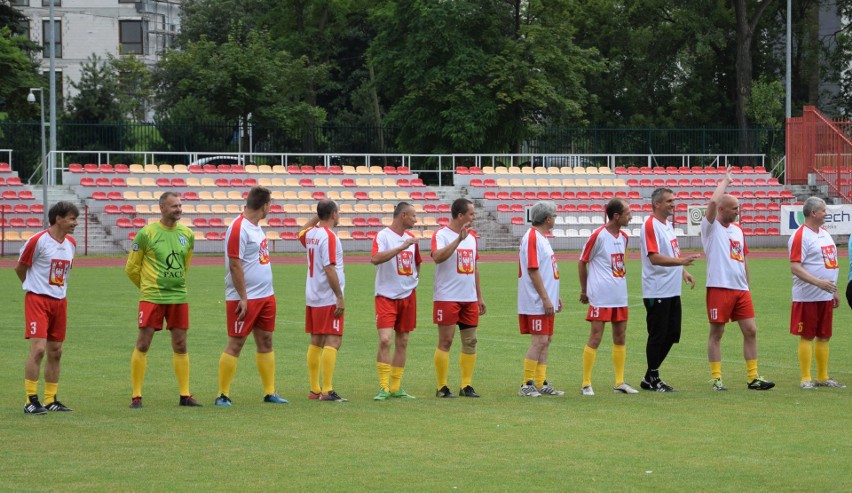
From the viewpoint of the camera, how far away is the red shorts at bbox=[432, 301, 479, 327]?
11719 millimetres

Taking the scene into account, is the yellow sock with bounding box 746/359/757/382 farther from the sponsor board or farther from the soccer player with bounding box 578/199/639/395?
the sponsor board

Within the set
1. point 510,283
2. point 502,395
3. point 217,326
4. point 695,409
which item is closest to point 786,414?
point 695,409

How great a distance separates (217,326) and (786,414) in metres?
10.1

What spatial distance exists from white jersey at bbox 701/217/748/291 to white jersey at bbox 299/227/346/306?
3696 mm

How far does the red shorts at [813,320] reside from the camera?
12.5 metres

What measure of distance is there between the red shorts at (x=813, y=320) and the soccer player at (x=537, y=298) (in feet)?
8.57

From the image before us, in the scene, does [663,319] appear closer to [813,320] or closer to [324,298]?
[813,320]

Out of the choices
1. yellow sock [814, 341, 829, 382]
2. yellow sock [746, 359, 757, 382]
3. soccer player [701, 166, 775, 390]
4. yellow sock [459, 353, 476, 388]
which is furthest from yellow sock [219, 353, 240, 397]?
yellow sock [814, 341, 829, 382]

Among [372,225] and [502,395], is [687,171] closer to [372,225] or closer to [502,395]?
[372,225]

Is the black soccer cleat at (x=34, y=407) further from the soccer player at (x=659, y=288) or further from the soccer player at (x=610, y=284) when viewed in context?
the soccer player at (x=659, y=288)

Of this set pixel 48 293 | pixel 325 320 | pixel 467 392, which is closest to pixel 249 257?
pixel 325 320

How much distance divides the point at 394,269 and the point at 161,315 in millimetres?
2187

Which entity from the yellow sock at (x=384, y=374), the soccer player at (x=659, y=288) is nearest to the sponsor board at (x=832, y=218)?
the soccer player at (x=659, y=288)

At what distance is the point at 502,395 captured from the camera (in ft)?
39.3
